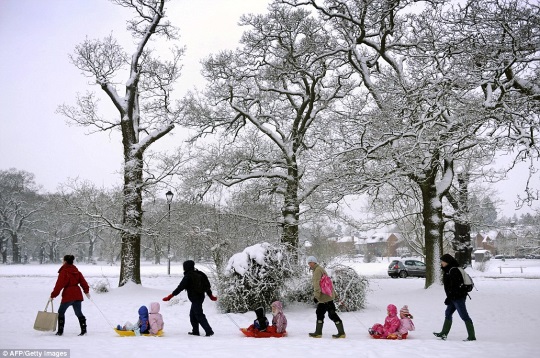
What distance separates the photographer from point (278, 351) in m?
6.77

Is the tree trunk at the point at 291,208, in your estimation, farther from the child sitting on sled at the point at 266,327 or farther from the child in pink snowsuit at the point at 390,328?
the child in pink snowsuit at the point at 390,328

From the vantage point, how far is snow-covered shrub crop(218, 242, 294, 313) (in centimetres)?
1191

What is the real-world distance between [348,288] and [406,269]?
22270mm

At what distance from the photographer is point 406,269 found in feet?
108

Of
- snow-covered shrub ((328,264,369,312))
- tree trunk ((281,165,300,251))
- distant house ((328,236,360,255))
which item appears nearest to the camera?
snow-covered shrub ((328,264,369,312))

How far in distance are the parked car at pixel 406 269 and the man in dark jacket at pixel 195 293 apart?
26.4 meters

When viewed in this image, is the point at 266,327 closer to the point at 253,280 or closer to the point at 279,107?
the point at 253,280

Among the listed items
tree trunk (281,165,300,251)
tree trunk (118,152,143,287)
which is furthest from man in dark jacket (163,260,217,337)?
tree trunk (118,152,143,287)

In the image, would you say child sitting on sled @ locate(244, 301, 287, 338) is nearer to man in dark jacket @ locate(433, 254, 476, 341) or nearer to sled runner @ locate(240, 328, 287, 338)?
sled runner @ locate(240, 328, 287, 338)

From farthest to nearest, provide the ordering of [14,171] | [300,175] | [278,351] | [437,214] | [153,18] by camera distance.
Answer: [14,171]
[153,18]
[300,175]
[437,214]
[278,351]

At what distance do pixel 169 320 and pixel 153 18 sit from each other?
47.2 feet

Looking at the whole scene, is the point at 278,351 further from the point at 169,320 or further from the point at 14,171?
the point at 14,171

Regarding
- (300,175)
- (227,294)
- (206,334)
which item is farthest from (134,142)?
(206,334)

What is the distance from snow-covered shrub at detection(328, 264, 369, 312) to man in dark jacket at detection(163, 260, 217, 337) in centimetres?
467
